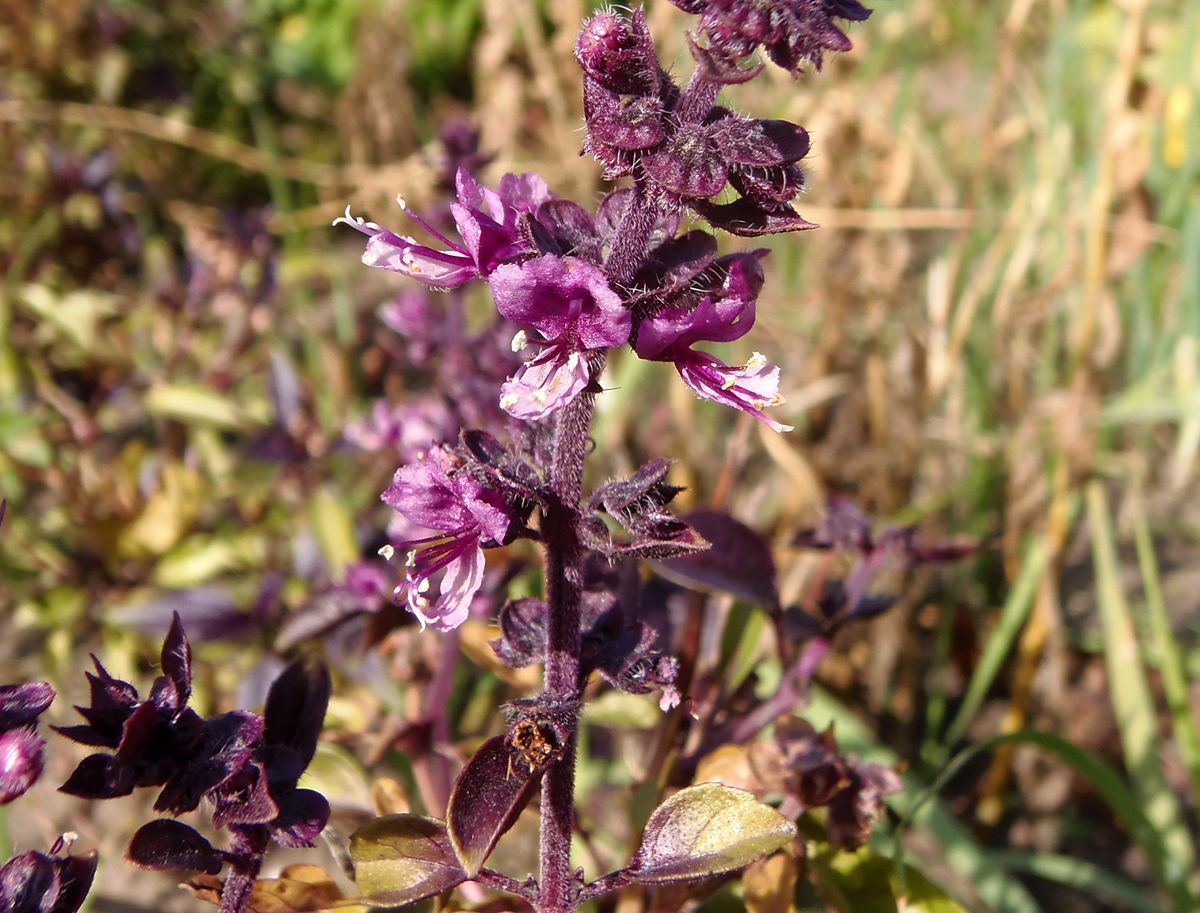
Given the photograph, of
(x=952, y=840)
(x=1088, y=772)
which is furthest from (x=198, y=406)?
(x=1088, y=772)

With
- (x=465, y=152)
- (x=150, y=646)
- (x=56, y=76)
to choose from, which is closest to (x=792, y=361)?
(x=465, y=152)

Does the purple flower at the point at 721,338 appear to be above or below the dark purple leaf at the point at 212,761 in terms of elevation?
above

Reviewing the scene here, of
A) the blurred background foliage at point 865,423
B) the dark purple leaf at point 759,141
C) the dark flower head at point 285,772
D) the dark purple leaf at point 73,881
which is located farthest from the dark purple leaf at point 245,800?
the dark purple leaf at point 759,141

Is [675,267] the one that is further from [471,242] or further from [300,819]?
[300,819]

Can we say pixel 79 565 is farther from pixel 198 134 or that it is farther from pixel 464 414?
pixel 198 134

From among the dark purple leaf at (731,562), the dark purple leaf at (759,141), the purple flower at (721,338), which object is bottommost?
the dark purple leaf at (731,562)

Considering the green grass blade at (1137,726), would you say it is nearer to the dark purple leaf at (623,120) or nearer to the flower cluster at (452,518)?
the flower cluster at (452,518)

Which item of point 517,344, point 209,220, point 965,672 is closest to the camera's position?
point 517,344
